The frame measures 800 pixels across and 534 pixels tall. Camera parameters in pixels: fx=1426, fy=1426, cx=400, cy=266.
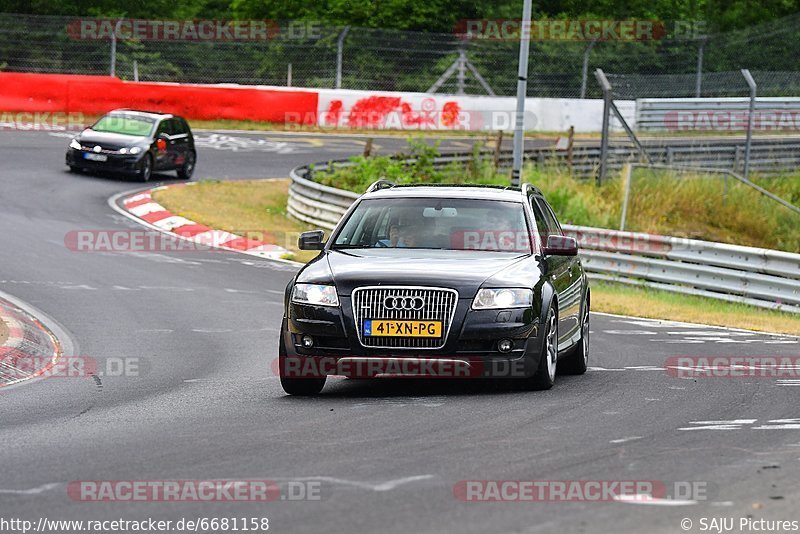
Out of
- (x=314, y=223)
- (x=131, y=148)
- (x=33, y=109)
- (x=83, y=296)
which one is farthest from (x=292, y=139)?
(x=83, y=296)

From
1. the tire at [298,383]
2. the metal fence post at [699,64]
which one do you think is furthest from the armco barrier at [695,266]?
the metal fence post at [699,64]

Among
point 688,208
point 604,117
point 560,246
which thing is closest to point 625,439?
point 560,246

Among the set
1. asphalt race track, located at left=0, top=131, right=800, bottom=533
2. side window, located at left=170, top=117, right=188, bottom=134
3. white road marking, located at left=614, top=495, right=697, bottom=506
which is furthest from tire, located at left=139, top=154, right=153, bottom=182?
Result: white road marking, located at left=614, top=495, right=697, bottom=506

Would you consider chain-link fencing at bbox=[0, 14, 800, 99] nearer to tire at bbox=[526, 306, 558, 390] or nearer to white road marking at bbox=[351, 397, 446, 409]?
tire at bbox=[526, 306, 558, 390]

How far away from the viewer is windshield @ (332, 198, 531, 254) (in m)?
11.0

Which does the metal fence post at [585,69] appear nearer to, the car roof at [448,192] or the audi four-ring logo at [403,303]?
the car roof at [448,192]

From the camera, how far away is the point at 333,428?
8531 millimetres

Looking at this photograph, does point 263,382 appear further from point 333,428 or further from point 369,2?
point 369,2

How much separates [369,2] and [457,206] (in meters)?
47.3

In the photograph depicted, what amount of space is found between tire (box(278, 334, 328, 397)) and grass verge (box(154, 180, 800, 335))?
332 inches

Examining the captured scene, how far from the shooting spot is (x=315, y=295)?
1000 centimetres

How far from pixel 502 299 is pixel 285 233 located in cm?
1589

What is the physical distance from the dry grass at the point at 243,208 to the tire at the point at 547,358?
12.1 metres

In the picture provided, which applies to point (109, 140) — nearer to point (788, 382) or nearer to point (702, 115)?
point (702, 115)
